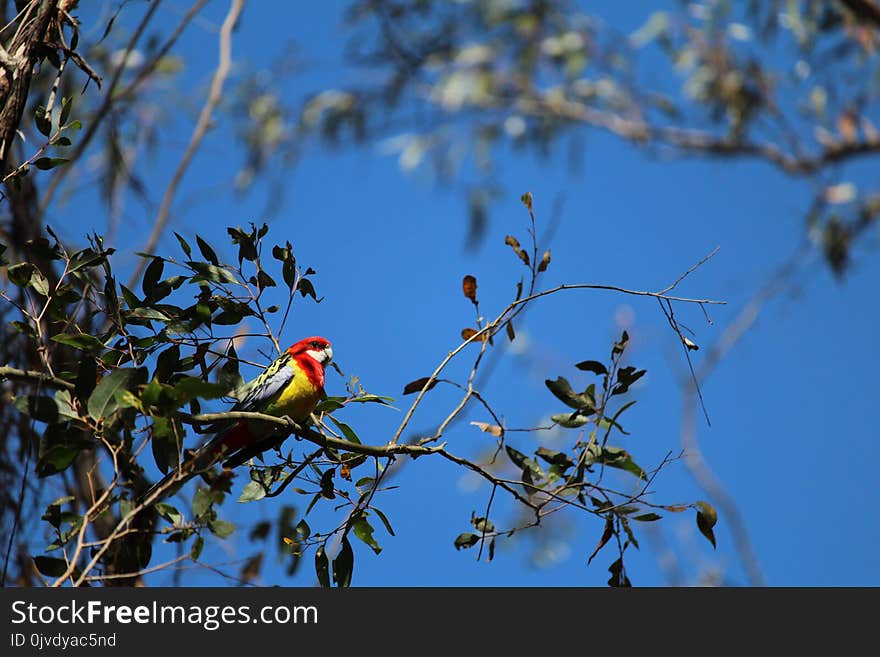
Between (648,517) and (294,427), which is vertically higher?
(294,427)

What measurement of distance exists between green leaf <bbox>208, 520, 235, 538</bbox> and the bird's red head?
73 cm

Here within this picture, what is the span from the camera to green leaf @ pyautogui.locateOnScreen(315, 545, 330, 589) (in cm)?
212

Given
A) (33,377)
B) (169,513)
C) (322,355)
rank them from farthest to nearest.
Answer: (322,355) → (169,513) → (33,377)

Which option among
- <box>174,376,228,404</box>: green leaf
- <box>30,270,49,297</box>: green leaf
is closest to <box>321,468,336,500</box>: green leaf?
<box>174,376,228,404</box>: green leaf

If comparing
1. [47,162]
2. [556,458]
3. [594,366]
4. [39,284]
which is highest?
[47,162]

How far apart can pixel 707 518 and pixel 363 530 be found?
0.71m

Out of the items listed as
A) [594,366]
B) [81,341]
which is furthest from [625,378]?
[81,341]

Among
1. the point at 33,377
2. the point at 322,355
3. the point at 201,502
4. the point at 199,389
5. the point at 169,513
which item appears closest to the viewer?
the point at 199,389

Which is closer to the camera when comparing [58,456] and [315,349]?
[58,456]

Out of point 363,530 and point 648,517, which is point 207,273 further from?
point 648,517

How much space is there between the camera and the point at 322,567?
6.99 ft

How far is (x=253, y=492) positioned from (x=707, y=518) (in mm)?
951
